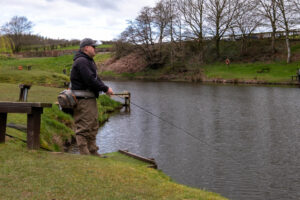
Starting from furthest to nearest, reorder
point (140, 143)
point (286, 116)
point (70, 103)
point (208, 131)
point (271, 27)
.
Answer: point (271, 27), point (286, 116), point (208, 131), point (140, 143), point (70, 103)

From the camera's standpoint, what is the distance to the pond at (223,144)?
10047 millimetres

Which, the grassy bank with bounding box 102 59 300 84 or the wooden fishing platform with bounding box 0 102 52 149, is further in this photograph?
the grassy bank with bounding box 102 59 300 84

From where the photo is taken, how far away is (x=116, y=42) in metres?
62.8

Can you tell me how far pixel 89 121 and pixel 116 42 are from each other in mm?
55265

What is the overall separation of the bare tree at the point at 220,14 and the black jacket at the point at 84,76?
53.3 m

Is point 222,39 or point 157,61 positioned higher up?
point 222,39

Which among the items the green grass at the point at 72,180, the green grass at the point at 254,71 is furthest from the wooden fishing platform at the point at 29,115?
the green grass at the point at 254,71

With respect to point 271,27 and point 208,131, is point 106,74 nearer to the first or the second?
point 271,27

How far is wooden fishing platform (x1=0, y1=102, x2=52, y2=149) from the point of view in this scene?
800 centimetres

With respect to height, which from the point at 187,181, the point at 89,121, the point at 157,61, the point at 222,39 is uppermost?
the point at 222,39

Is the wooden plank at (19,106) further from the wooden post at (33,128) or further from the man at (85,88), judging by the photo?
the man at (85,88)

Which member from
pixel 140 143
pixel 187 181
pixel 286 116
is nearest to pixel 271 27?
pixel 286 116

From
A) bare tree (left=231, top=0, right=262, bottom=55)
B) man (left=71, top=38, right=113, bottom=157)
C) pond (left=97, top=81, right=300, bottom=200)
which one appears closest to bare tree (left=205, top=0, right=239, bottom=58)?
bare tree (left=231, top=0, right=262, bottom=55)

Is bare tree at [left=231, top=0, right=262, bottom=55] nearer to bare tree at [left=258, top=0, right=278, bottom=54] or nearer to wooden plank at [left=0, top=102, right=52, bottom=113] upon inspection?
bare tree at [left=258, top=0, right=278, bottom=54]
